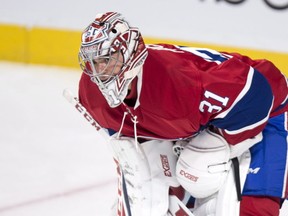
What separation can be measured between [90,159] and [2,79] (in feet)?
4.84

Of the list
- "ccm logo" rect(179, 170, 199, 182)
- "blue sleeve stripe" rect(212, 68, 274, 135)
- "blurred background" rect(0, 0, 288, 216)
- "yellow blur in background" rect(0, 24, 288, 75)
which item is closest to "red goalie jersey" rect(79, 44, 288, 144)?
"blue sleeve stripe" rect(212, 68, 274, 135)

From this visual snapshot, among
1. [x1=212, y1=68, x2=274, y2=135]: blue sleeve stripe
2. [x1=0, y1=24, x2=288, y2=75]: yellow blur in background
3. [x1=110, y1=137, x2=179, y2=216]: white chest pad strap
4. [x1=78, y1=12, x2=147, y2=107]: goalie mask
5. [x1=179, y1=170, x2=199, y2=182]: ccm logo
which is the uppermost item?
[x1=78, y1=12, x2=147, y2=107]: goalie mask

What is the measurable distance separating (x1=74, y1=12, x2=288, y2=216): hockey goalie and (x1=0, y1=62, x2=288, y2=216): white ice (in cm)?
68

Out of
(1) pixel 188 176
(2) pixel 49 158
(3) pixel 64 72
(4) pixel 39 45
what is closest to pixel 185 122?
(1) pixel 188 176

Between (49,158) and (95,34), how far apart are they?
1.55m

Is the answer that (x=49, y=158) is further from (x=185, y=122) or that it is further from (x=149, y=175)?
(x=185, y=122)

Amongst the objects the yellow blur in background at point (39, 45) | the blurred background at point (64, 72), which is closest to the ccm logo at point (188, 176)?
the blurred background at point (64, 72)

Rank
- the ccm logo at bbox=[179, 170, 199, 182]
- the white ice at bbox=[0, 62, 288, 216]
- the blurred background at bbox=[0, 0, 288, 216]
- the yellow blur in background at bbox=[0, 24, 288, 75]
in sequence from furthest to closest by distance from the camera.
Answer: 1. the yellow blur in background at bbox=[0, 24, 288, 75]
2. the blurred background at bbox=[0, 0, 288, 216]
3. the white ice at bbox=[0, 62, 288, 216]
4. the ccm logo at bbox=[179, 170, 199, 182]

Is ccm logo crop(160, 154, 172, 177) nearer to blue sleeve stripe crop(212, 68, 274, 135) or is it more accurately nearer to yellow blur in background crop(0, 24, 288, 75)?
blue sleeve stripe crop(212, 68, 274, 135)

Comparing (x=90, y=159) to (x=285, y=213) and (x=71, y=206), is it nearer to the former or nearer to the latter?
(x=71, y=206)

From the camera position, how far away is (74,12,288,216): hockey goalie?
1.64 metres

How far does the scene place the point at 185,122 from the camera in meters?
1.71

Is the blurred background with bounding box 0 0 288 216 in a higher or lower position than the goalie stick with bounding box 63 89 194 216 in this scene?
lower

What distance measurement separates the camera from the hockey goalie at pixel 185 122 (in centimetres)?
164
